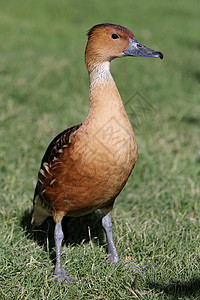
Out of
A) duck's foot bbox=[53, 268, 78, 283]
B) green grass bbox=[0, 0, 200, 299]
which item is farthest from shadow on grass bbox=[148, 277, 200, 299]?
duck's foot bbox=[53, 268, 78, 283]

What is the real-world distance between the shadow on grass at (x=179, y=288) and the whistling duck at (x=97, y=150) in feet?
1.55

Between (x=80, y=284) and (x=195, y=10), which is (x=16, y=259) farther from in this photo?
(x=195, y=10)

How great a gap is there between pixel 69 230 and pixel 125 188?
0.93m

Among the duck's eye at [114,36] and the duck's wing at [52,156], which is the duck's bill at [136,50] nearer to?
the duck's eye at [114,36]

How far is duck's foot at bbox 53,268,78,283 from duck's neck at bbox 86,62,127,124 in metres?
1.12

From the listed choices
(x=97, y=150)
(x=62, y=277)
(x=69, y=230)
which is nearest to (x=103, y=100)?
(x=97, y=150)

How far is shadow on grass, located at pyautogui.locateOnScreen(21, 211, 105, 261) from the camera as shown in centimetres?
357

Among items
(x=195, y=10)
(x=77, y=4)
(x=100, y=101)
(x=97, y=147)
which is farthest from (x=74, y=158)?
(x=195, y=10)

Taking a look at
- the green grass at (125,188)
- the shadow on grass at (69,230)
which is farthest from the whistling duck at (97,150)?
the shadow on grass at (69,230)

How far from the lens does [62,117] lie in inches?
228

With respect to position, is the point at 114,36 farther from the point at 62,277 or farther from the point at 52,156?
the point at 62,277

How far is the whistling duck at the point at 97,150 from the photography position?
2.82 meters

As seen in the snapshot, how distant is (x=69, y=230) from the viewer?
374 cm

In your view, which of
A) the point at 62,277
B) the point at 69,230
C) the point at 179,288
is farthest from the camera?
the point at 69,230
